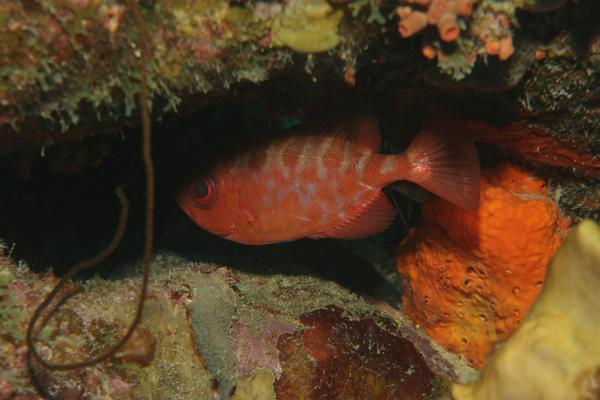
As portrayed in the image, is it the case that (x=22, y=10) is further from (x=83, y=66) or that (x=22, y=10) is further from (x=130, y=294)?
(x=130, y=294)

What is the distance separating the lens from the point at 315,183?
11.2 feet

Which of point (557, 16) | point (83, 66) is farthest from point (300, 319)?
point (557, 16)

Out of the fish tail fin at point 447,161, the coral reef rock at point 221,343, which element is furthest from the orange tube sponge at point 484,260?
the fish tail fin at point 447,161

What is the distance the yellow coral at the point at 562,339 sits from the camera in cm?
179

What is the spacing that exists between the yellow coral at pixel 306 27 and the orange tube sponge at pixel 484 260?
1.90m

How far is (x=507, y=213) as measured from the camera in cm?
321

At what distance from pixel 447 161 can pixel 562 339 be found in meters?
1.41

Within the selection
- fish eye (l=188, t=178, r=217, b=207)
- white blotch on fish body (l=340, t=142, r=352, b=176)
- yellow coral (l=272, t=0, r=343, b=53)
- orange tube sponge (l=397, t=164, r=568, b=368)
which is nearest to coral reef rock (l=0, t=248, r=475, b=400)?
orange tube sponge (l=397, t=164, r=568, b=368)

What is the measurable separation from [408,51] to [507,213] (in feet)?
5.03

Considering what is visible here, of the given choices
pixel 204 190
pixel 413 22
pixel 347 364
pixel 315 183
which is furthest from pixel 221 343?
pixel 413 22

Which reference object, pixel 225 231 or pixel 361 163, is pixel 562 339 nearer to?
pixel 361 163

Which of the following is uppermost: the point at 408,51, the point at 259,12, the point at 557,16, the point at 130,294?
the point at 557,16

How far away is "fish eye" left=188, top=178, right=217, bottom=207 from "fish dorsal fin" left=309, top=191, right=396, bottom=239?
1.00 metres

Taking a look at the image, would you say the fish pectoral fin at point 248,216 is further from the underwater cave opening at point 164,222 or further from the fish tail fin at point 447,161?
the fish tail fin at point 447,161
